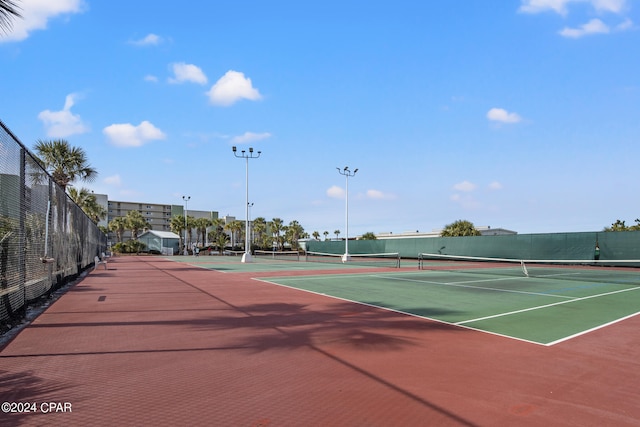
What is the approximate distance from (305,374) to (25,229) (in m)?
7.83

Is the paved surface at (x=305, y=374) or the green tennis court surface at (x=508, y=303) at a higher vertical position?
the paved surface at (x=305, y=374)

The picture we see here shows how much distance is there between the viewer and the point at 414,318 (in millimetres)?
9977

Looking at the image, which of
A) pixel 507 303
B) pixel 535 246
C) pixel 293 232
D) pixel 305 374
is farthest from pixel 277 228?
pixel 305 374

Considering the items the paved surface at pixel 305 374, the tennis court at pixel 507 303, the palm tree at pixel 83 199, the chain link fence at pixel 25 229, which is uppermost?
the palm tree at pixel 83 199

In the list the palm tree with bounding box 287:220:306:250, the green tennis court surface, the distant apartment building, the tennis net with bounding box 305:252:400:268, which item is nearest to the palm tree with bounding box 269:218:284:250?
the palm tree with bounding box 287:220:306:250

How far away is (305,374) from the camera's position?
5703mm

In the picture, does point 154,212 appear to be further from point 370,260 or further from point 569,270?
point 569,270

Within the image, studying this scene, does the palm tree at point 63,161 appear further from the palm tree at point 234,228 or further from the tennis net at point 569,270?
the palm tree at point 234,228

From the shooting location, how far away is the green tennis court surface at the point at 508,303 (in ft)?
29.7

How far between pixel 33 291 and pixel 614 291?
1885 centimetres

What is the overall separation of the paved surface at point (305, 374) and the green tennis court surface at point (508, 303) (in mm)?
731

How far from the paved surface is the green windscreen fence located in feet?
95.8

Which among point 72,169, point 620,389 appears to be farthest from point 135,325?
point 72,169

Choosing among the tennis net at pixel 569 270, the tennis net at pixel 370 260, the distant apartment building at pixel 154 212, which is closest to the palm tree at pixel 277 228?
the distant apartment building at pixel 154 212
